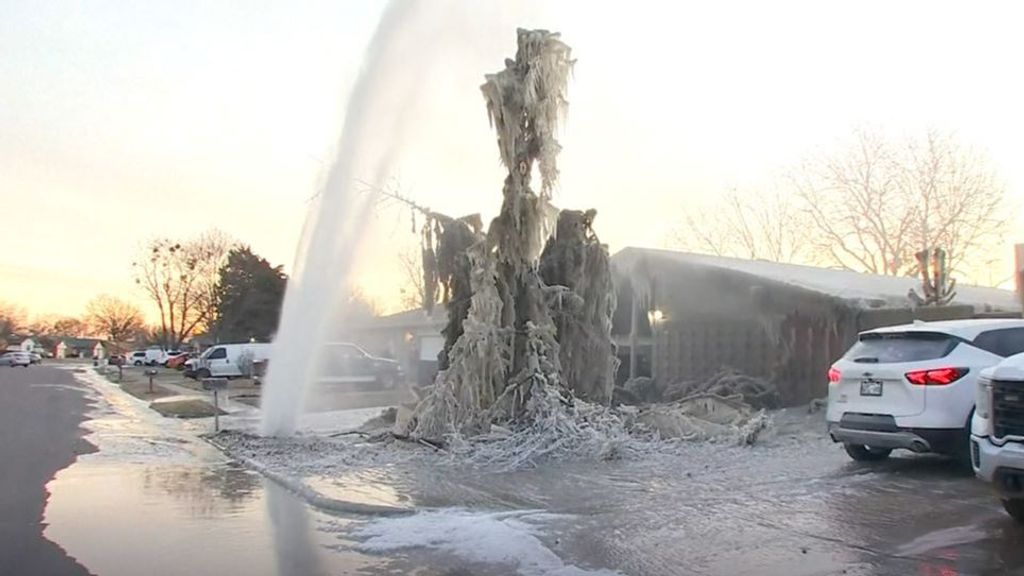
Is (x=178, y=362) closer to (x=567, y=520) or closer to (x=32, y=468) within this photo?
(x=32, y=468)

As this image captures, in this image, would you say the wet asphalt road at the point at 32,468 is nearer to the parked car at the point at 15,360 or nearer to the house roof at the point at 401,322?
the house roof at the point at 401,322

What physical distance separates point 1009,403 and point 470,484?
5.44m

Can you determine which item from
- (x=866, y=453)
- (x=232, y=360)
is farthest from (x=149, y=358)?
(x=866, y=453)

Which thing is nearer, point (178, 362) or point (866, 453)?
point (866, 453)

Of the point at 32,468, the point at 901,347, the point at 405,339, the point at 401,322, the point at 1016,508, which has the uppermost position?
the point at 401,322

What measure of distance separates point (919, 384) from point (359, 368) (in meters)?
24.8

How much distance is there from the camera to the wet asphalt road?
22.3ft

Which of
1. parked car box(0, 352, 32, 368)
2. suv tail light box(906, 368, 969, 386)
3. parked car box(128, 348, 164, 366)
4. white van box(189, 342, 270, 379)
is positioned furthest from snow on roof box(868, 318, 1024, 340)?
parked car box(128, 348, 164, 366)

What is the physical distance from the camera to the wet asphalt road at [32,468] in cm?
680

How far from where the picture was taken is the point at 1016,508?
732 cm

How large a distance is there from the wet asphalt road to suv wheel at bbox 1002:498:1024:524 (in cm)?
720

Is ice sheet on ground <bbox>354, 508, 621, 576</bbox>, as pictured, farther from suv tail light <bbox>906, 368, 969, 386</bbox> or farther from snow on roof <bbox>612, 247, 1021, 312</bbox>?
snow on roof <bbox>612, 247, 1021, 312</bbox>

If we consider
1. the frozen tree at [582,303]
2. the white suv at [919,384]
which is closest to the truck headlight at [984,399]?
the white suv at [919,384]

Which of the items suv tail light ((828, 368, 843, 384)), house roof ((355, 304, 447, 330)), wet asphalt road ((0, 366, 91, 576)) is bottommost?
wet asphalt road ((0, 366, 91, 576))
